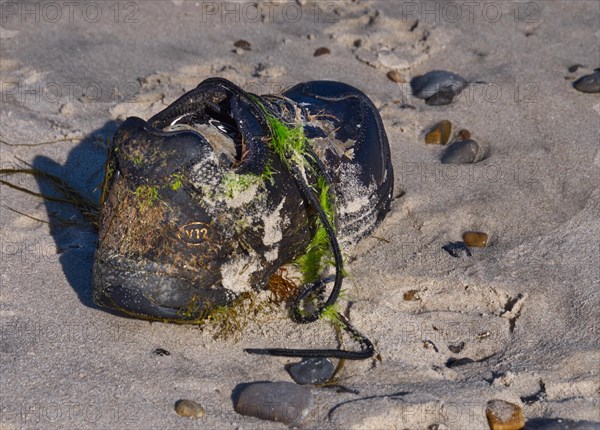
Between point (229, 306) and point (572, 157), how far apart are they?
195 centimetres

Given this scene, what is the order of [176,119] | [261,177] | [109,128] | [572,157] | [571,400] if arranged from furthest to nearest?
[109,128] → [572,157] → [176,119] → [261,177] → [571,400]

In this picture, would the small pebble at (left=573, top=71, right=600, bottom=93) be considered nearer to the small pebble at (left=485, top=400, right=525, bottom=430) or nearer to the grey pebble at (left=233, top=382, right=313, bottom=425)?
the small pebble at (left=485, top=400, right=525, bottom=430)

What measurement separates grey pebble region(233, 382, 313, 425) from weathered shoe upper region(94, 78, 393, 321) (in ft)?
1.28

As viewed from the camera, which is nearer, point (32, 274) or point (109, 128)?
point (32, 274)

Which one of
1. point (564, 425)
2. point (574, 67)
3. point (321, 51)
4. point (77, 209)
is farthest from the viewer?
point (321, 51)

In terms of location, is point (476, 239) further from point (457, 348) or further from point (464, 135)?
point (464, 135)

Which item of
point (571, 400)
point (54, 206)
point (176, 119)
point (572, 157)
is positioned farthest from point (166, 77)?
point (571, 400)

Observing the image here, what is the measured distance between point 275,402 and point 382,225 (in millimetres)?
1180

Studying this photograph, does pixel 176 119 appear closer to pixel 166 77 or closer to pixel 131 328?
pixel 131 328

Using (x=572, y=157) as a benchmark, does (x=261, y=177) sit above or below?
above

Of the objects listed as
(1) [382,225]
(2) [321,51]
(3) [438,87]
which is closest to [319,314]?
(1) [382,225]

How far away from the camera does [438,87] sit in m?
4.40

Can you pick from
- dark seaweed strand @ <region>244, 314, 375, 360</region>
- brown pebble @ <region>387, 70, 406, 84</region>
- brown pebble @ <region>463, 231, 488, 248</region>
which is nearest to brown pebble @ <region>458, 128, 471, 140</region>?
brown pebble @ <region>387, 70, 406, 84</region>

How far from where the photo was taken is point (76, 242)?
10.9 ft
